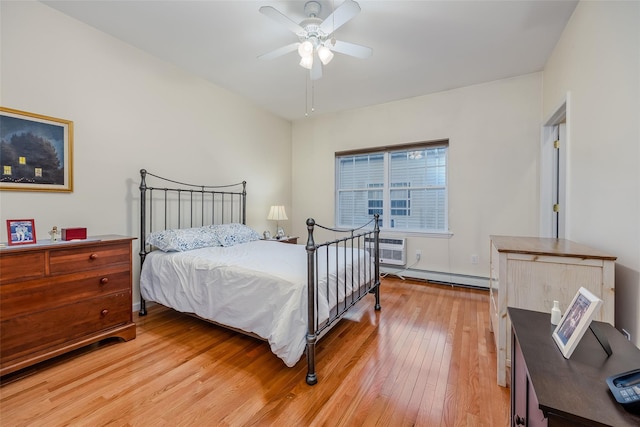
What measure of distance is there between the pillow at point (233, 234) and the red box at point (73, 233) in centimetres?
119

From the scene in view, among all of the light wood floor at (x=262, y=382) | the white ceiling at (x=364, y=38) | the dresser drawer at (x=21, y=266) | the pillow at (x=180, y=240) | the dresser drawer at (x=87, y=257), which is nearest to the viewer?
the light wood floor at (x=262, y=382)

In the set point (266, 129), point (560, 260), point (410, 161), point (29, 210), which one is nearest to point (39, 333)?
point (29, 210)

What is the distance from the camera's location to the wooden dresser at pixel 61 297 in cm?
169

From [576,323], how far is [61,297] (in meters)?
2.82

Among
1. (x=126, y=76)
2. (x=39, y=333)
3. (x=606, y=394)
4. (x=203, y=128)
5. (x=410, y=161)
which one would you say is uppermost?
(x=126, y=76)

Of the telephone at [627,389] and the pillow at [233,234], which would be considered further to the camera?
the pillow at [233,234]

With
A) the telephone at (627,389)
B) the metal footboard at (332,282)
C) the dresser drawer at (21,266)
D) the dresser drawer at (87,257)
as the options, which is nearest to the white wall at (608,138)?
the telephone at (627,389)

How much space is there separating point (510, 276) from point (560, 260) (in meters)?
0.26

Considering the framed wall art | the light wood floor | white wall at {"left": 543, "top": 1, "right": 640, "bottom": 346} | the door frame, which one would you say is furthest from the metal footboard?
the framed wall art

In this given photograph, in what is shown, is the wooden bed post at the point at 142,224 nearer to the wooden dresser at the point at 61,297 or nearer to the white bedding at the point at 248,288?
the white bedding at the point at 248,288

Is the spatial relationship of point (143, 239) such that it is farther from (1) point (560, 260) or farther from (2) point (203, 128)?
(1) point (560, 260)

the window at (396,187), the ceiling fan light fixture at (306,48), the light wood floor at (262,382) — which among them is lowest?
the light wood floor at (262,382)

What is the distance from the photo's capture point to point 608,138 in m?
1.61

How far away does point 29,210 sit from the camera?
7.02ft
